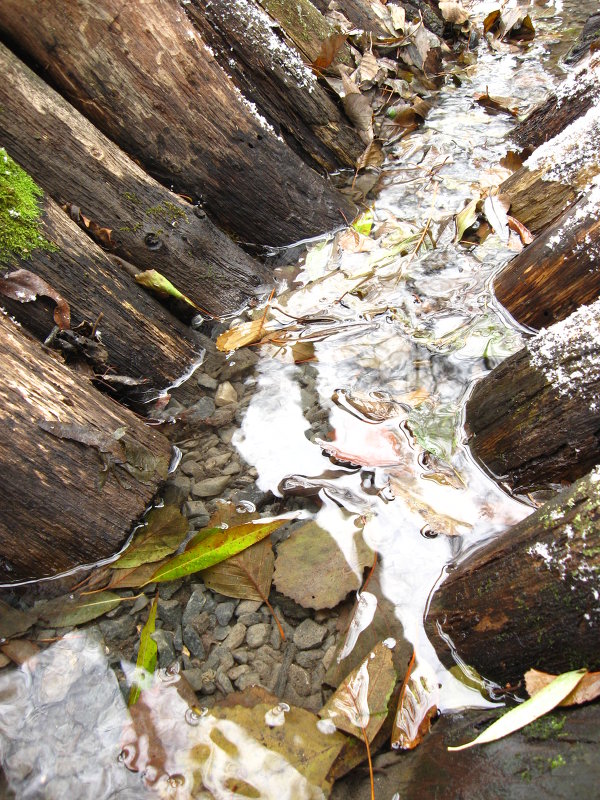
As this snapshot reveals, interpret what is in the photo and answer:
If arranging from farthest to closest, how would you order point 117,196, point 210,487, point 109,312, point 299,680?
point 117,196, point 109,312, point 210,487, point 299,680

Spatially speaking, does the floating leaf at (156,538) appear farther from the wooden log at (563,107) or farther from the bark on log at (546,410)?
the wooden log at (563,107)

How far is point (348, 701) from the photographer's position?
1753mm

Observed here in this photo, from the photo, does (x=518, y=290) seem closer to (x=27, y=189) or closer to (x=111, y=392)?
(x=111, y=392)

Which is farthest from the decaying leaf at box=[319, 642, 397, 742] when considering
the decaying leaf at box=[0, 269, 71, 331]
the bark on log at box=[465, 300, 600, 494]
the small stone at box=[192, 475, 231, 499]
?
the decaying leaf at box=[0, 269, 71, 331]

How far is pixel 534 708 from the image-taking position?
1.32m

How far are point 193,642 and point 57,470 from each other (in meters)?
0.76

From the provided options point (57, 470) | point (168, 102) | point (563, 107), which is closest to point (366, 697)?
point (57, 470)

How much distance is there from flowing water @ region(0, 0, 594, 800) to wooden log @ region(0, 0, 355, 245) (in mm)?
471

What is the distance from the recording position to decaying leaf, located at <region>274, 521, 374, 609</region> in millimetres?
2020

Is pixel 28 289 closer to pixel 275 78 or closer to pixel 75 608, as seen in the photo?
pixel 75 608

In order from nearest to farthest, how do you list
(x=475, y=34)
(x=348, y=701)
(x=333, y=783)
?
(x=333, y=783)
(x=348, y=701)
(x=475, y=34)

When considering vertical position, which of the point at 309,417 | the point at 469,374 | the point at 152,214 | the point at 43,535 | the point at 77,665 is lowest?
the point at 469,374

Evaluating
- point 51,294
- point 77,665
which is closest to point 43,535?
point 77,665

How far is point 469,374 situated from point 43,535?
189 centimetres
